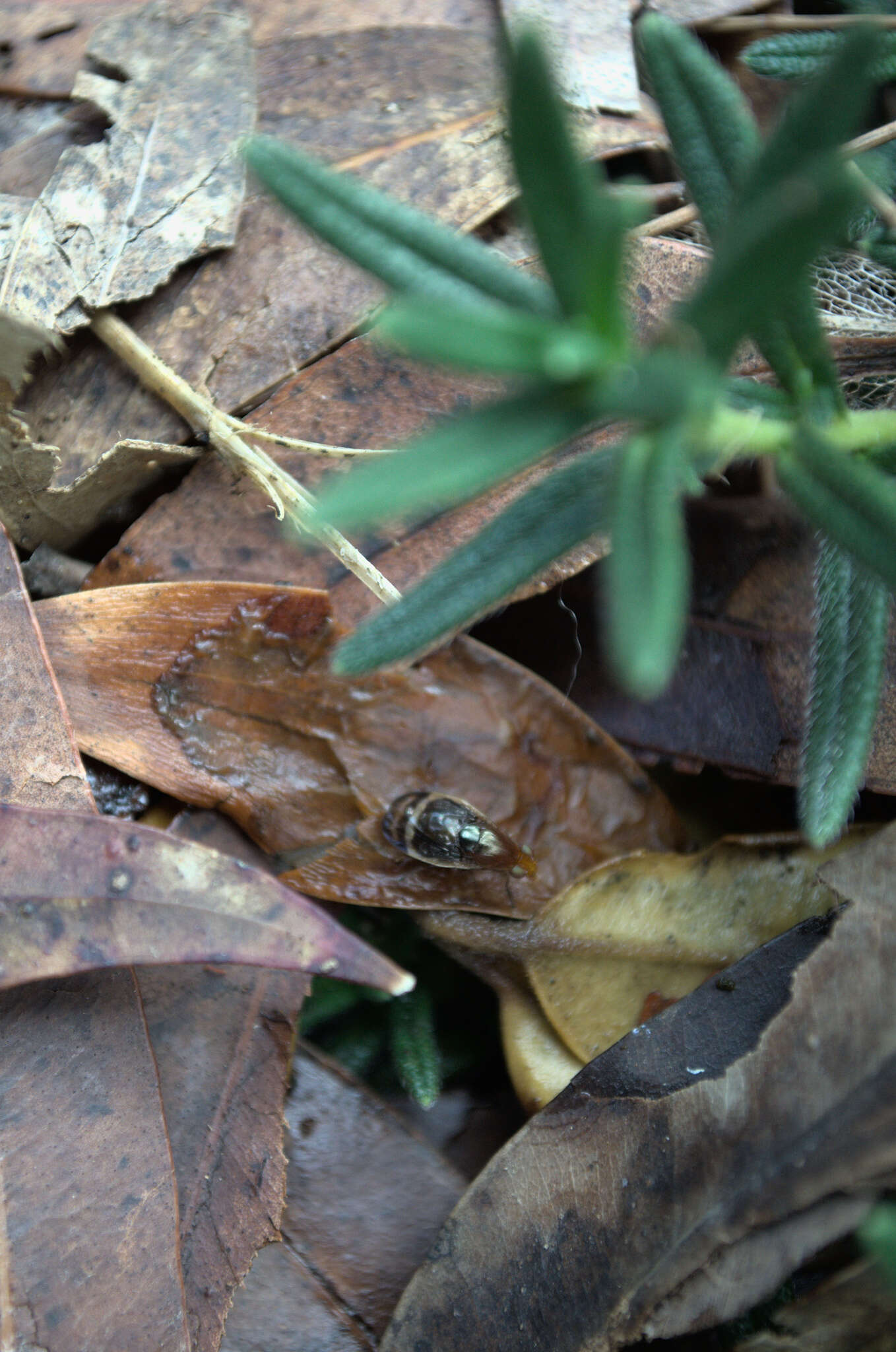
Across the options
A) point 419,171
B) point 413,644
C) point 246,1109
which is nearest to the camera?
point 413,644

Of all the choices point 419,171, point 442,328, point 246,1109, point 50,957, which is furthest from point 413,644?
point 419,171

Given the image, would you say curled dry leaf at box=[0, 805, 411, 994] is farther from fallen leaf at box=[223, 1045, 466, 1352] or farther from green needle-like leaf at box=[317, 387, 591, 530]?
green needle-like leaf at box=[317, 387, 591, 530]

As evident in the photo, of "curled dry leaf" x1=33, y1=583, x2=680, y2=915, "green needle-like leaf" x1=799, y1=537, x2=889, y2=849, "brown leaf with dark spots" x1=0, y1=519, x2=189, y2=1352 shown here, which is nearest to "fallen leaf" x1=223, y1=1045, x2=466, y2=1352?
"brown leaf with dark spots" x1=0, y1=519, x2=189, y2=1352

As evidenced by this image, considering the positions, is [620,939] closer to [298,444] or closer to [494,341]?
[298,444]

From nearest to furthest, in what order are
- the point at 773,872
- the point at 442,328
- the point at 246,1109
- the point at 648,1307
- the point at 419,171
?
the point at 442,328 < the point at 648,1307 < the point at 246,1109 < the point at 773,872 < the point at 419,171

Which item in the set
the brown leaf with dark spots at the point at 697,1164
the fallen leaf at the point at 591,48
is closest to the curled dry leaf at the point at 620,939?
the brown leaf with dark spots at the point at 697,1164

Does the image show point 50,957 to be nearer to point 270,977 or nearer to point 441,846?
point 270,977

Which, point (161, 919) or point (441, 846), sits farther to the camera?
point (441, 846)

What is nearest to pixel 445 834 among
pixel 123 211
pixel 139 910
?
pixel 139 910
